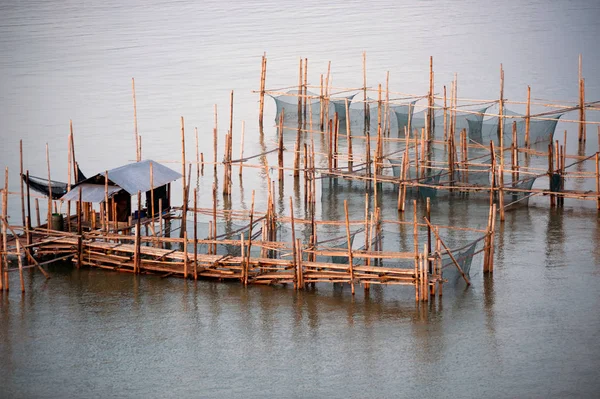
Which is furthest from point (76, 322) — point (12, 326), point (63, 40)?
point (63, 40)

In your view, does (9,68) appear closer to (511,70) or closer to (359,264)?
(511,70)

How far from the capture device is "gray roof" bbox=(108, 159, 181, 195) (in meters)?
15.5

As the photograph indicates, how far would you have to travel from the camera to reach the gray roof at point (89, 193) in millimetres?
15297

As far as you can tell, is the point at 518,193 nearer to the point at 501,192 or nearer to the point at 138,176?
the point at 501,192

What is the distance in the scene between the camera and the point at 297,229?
17.3 metres

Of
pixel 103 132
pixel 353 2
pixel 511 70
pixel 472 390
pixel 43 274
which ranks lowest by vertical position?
pixel 472 390

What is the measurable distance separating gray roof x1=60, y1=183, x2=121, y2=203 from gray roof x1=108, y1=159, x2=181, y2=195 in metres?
0.16

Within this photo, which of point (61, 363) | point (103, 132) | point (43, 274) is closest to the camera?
point (61, 363)

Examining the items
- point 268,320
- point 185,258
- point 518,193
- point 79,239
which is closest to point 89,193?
point 79,239

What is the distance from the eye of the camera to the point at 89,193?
607 inches

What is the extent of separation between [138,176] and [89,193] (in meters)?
0.85

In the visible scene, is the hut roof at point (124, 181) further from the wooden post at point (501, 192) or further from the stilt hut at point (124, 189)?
the wooden post at point (501, 192)

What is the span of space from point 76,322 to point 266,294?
255 centimetres

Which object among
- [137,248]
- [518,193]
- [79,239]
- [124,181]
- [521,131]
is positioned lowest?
[137,248]
